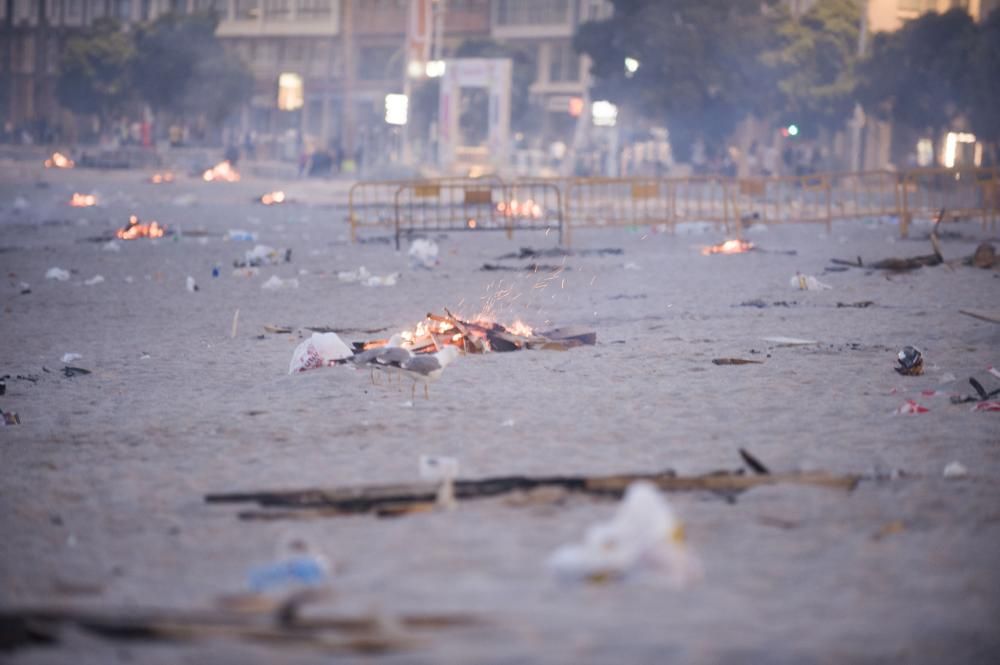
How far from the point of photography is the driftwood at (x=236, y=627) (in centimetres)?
407

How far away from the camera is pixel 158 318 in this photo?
13.4 meters

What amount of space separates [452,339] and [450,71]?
125 feet

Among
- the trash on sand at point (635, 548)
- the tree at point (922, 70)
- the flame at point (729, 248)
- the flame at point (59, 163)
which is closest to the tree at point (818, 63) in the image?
the tree at point (922, 70)

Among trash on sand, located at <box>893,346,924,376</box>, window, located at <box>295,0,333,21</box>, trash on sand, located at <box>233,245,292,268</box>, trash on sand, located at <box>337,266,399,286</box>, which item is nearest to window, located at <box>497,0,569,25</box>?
window, located at <box>295,0,333,21</box>

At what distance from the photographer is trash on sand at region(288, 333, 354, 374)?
9.80 metres

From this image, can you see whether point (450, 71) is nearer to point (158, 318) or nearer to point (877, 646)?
point (158, 318)

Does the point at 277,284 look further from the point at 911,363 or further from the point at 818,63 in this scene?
the point at 818,63

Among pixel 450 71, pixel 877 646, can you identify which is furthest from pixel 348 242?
pixel 450 71

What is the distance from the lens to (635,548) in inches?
181

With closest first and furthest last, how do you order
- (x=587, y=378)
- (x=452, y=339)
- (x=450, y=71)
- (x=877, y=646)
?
(x=877, y=646) < (x=587, y=378) < (x=452, y=339) < (x=450, y=71)

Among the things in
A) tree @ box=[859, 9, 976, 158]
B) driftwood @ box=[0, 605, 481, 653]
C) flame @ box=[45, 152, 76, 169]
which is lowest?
driftwood @ box=[0, 605, 481, 653]

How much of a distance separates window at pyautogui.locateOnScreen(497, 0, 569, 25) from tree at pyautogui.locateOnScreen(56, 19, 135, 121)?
831 inches

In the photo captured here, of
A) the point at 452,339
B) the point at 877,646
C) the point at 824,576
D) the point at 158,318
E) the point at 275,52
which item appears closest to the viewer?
the point at 877,646

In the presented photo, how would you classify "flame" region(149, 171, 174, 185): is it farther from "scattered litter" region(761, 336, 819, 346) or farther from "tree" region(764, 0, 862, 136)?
"scattered litter" region(761, 336, 819, 346)
